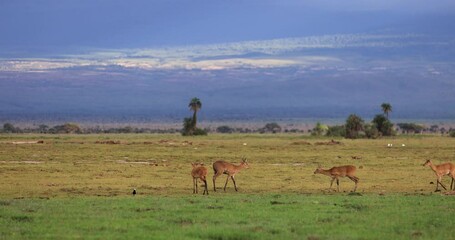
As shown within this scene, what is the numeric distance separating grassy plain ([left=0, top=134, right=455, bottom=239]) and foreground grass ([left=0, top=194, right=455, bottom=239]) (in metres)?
0.02

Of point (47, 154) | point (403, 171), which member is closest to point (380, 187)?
point (403, 171)

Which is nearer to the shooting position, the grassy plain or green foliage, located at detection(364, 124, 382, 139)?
the grassy plain

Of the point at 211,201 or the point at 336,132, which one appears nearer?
the point at 211,201

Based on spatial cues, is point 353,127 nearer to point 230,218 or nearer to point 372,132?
point 372,132

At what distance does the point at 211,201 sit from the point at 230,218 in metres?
3.64

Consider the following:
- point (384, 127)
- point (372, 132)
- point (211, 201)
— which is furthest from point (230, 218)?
point (384, 127)

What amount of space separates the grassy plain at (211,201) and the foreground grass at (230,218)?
2 centimetres

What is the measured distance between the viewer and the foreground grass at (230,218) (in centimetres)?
1723

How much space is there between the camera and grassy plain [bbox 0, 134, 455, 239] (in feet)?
57.8

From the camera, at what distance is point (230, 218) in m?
19.3

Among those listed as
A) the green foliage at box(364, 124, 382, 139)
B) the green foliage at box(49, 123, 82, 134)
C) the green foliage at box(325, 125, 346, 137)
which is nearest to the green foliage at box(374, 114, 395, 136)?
the green foliage at box(364, 124, 382, 139)

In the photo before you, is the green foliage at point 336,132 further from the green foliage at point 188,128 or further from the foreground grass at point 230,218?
the foreground grass at point 230,218

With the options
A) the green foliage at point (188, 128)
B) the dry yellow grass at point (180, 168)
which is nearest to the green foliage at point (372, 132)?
the green foliage at point (188, 128)

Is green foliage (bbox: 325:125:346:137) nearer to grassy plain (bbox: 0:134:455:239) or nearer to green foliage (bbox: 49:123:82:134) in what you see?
green foliage (bbox: 49:123:82:134)
